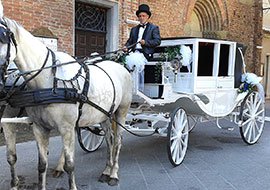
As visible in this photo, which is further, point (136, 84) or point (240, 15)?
point (240, 15)

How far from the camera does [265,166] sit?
4.86m

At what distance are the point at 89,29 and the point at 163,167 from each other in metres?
5.05

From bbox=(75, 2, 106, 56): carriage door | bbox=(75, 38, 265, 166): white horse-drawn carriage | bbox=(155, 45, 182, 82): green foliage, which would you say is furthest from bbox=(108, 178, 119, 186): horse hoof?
bbox=(75, 2, 106, 56): carriage door

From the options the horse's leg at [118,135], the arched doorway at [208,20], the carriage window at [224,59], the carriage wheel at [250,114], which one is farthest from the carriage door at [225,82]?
the arched doorway at [208,20]

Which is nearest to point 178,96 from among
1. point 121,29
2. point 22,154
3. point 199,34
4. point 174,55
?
point 174,55

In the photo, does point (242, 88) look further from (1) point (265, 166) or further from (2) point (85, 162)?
(2) point (85, 162)

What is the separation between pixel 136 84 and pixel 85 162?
1628 millimetres

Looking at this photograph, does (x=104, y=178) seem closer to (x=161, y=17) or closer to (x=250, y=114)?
(x=250, y=114)

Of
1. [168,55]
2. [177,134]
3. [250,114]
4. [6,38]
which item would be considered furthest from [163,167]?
[6,38]

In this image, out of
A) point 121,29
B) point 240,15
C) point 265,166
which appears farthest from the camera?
point 240,15

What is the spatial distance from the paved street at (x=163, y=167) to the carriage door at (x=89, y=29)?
3021 mm

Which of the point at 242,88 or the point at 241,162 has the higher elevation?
the point at 242,88

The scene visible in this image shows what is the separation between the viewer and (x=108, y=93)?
364 cm

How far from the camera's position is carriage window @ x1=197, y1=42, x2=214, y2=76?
232 inches
